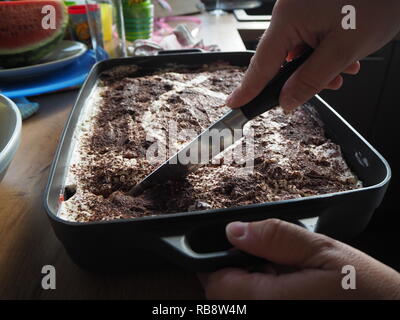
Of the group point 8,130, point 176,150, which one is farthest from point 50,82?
point 176,150

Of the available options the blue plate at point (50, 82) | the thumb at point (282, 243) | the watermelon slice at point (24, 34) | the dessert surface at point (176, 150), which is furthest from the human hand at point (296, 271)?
the watermelon slice at point (24, 34)

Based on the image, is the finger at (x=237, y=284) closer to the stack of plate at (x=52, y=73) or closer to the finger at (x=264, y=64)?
the finger at (x=264, y=64)

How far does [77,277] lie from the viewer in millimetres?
495

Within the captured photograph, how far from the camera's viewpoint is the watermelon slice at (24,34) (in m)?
0.99

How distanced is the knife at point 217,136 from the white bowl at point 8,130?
19 centimetres

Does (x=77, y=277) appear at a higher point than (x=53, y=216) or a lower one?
lower

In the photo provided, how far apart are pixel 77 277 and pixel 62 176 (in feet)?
0.63

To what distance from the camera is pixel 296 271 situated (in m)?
0.43

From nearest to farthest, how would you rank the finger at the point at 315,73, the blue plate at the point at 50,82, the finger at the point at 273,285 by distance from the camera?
1. the finger at the point at 273,285
2. the finger at the point at 315,73
3. the blue plate at the point at 50,82

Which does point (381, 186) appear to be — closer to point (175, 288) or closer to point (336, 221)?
point (336, 221)

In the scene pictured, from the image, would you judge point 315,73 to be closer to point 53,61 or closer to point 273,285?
point 273,285

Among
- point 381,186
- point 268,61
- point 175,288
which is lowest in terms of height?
point 175,288

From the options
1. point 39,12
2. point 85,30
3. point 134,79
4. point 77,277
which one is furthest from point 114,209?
point 85,30

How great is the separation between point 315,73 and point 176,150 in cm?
31
